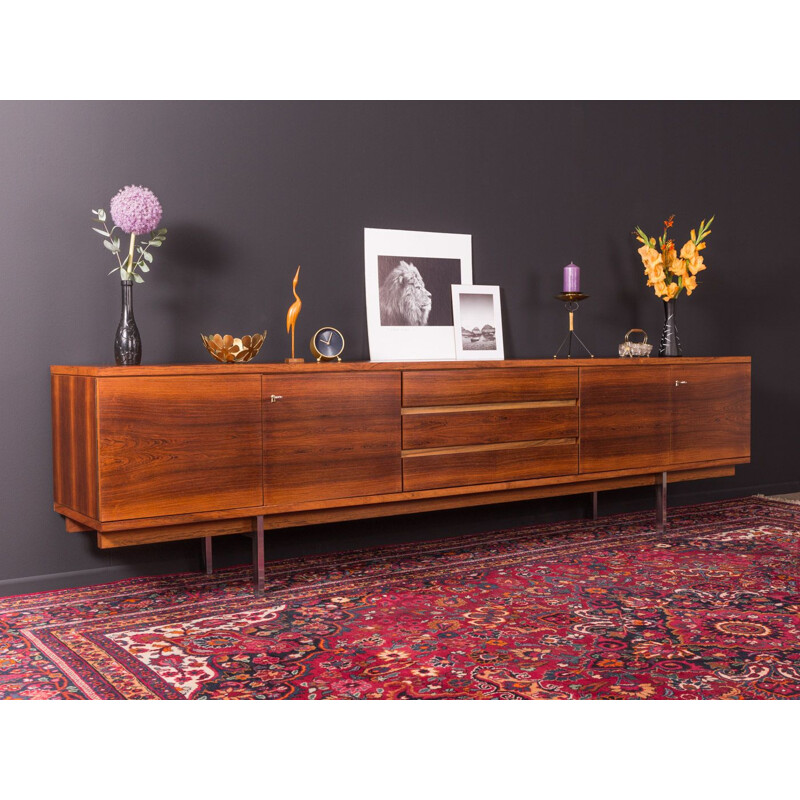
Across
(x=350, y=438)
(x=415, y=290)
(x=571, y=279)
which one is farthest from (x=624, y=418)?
(x=350, y=438)

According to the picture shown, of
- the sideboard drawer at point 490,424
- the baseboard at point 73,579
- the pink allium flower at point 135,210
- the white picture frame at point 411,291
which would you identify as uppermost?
the pink allium flower at point 135,210

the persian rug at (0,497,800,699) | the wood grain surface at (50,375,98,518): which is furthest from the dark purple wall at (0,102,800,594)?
the persian rug at (0,497,800,699)

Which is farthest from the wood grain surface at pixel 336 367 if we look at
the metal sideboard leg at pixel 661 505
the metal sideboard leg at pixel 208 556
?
the metal sideboard leg at pixel 208 556

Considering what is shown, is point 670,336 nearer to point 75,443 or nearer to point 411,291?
point 411,291

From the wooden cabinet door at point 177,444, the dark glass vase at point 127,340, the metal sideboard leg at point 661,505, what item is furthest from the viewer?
the metal sideboard leg at point 661,505

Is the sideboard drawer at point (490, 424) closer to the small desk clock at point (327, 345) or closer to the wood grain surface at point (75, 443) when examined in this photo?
the small desk clock at point (327, 345)

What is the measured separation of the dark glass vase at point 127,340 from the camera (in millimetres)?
3164

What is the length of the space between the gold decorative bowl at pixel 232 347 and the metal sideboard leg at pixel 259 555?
0.59 metres

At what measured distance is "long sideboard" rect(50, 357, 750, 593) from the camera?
9.70 ft

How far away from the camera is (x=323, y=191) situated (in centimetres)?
389

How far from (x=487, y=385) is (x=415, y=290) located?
64 centimetres

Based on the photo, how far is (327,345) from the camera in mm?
3605

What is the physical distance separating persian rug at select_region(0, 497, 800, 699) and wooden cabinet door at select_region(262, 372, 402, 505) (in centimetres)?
38

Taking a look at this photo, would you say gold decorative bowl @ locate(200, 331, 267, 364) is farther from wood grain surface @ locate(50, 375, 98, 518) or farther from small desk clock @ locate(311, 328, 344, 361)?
wood grain surface @ locate(50, 375, 98, 518)
